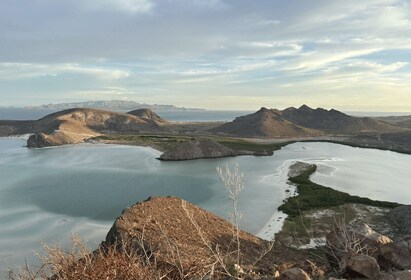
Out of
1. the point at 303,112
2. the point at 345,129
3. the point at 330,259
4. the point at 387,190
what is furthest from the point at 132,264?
the point at 303,112

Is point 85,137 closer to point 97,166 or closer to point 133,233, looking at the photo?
point 97,166

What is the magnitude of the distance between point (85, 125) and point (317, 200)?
117113 mm

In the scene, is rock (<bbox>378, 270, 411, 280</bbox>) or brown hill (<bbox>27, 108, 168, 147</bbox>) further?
brown hill (<bbox>27, 108, 168, 147</bbox>)

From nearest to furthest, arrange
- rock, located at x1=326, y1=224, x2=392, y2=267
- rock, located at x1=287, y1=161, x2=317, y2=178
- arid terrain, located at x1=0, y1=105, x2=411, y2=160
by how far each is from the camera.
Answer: rock, located at x1=326, y1=224, x2=392, y2=267 → rock, located at x1=287, y1=161, x2=317, y2=178 → arid terrain, located at x1=0, y1=105, x2=411, y2=160

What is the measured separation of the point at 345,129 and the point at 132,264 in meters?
151

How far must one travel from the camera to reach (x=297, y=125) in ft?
486

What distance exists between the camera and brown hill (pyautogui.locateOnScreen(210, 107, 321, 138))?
A: 430 ft

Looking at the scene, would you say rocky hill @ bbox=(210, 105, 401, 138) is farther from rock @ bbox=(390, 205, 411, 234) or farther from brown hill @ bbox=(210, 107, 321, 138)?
rock @ bbox=(390, 205, 411, 234)

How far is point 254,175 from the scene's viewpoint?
58406 mm

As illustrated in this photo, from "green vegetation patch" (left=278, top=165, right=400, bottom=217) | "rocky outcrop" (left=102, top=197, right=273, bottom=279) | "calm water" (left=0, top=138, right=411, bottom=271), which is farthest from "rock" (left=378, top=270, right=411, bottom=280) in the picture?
"green vegetation patch" (left=278, top=165, right=400, bottom=217)

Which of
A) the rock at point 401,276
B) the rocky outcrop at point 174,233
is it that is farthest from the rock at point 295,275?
the rocky outcrop at point 174,233

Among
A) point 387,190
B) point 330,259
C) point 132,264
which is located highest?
point 132,264

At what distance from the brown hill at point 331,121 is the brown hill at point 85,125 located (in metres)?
60.5

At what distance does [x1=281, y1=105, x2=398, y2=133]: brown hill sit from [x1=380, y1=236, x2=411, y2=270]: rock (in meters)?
140
